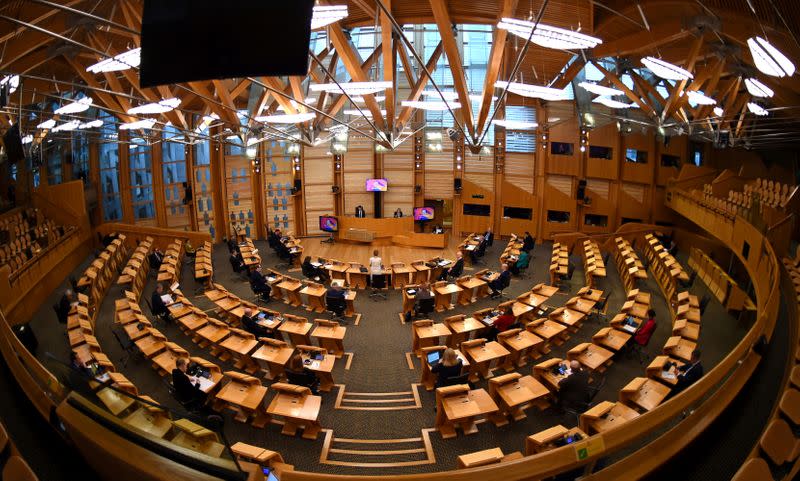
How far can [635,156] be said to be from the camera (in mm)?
20531

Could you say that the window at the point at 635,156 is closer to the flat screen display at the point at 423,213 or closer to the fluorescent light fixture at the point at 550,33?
the flat screen display at the point at 423,213

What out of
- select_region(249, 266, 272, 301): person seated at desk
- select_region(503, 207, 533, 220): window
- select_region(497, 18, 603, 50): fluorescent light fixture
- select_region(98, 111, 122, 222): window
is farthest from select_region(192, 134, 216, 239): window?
select_region(497, 18, 603, 50): fluorescent light fixture

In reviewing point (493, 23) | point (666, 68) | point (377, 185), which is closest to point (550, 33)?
point (666, 68)

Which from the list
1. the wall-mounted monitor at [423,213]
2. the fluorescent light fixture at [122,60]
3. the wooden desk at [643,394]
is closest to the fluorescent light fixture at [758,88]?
the wooden desk at [643,394]

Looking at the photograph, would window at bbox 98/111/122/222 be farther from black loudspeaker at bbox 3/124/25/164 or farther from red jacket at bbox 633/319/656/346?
red jacket at bbox 633/319/656/346

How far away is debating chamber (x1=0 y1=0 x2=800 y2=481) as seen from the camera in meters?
4.02

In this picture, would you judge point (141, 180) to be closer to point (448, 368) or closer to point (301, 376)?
point (301, 376)

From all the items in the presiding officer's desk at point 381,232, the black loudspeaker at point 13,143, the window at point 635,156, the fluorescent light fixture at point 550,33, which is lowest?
the presiding officer's desk at point 381,232

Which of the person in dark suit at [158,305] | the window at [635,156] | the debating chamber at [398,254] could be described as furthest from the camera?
the window at [635,156]

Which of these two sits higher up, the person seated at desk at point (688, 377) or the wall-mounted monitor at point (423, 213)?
the wall-mounted monitor at point (423, 213)

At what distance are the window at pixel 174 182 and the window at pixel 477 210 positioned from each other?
14.8 metres

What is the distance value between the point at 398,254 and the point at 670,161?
46.9ft

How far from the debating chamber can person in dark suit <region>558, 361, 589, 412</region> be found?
39 millimetres

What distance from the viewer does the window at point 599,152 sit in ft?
68.5
